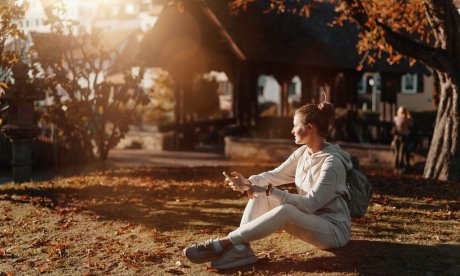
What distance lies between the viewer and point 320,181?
5598 mm

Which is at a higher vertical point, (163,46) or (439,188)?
(163,46)

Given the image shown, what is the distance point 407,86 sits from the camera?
158ft

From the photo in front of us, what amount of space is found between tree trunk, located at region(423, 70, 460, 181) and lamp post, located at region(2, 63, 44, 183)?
27.9ft

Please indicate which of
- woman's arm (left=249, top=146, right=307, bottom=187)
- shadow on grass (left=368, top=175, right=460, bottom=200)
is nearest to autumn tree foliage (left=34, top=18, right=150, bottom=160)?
shadow on grass (left=368, top=175, right=460, bottom=200)

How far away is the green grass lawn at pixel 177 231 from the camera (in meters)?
6.18

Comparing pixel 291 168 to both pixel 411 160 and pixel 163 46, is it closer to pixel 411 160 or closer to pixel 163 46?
pixel 411 160

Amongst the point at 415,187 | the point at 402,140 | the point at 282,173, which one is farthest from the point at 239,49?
the point at 282,173

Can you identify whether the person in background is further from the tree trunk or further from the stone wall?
the tree trunk

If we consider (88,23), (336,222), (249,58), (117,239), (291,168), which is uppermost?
(88,23)

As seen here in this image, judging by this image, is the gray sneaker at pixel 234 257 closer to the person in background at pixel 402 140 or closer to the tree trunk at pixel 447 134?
the tree trunk at pixel 447 134

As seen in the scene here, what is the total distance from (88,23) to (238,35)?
252 feet

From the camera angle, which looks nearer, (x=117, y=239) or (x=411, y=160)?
(x=117, y=239)

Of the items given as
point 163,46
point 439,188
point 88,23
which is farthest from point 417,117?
point 88,23

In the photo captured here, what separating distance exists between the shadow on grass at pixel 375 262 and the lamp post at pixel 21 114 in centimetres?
848
